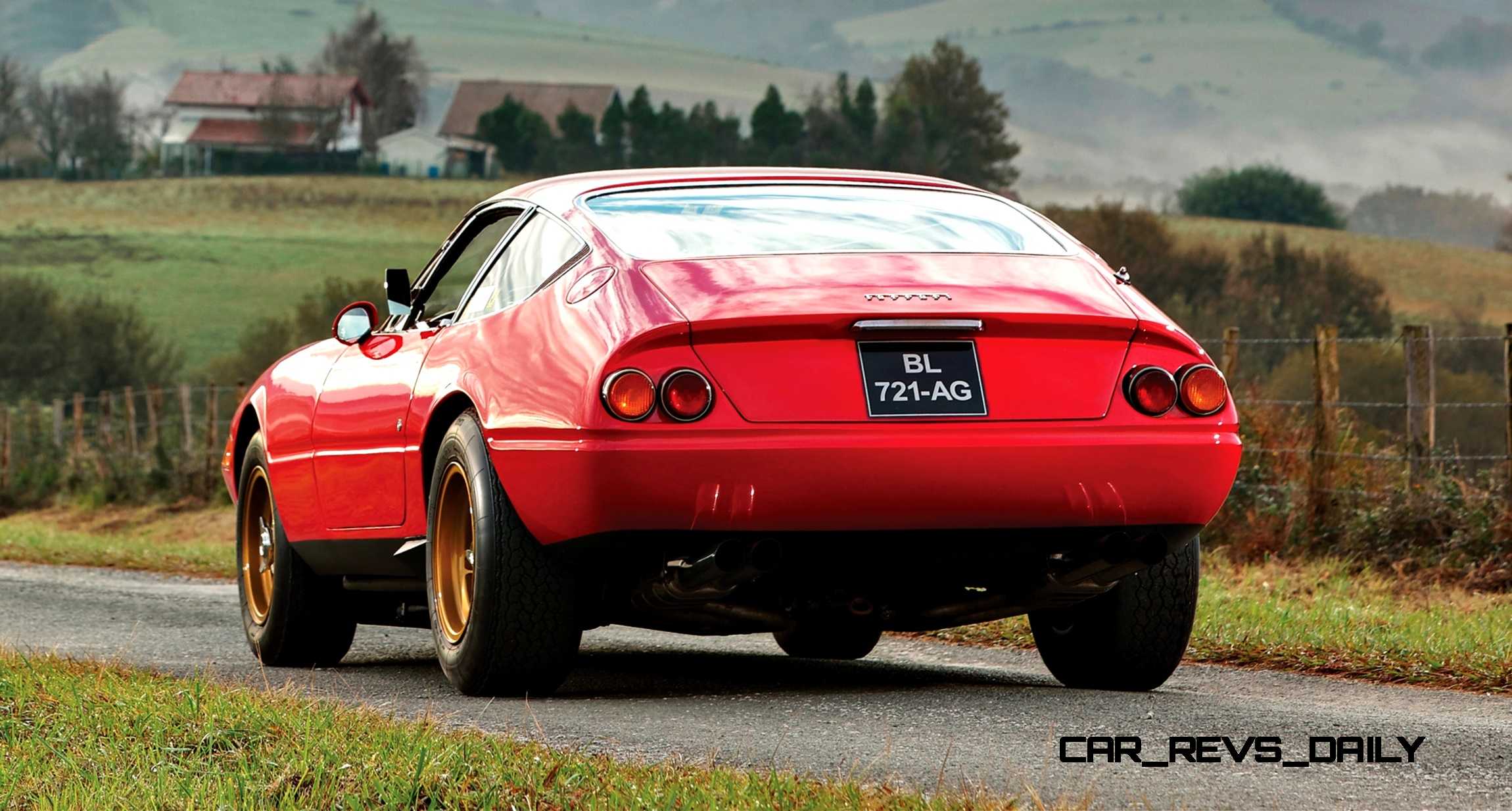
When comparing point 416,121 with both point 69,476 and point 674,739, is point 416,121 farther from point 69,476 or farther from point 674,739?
point 674,739

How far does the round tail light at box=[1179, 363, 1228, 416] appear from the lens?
5.91 meters

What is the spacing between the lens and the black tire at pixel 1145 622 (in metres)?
Answer: 6.59

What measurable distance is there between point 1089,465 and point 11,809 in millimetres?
2893

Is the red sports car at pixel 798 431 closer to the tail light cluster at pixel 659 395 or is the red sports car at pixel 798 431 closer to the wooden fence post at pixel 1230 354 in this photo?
Result: the tail light cluster at pixel 659 395

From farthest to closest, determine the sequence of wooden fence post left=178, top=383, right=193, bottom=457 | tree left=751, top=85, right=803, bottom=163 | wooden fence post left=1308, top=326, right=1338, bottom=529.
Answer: tree left=751, top=85, right=803, bottom=163, wooden fence post left=178, top=383, right=193, bottom=457, wooden fence post left=1308, top=326, right=1338, bottom=529

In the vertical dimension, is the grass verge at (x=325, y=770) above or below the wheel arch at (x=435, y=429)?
below

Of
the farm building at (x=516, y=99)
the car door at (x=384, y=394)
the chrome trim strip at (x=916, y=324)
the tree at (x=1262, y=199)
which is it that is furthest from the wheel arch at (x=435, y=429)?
the farm building at (x=516, y=99)

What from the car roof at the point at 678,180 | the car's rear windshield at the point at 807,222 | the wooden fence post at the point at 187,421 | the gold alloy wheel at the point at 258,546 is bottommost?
the wooden fence post at the point at 187,421

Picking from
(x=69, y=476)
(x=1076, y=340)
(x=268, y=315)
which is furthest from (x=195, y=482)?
(x=268, y=315)

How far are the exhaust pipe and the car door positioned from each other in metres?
1.33

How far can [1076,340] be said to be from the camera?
585cm

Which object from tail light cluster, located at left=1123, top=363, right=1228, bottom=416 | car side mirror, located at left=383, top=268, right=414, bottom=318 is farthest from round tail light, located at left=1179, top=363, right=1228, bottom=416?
car side mirror, located at left=383, top=268, right=414, bottom=318

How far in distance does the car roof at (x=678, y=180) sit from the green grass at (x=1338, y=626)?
2202 mm

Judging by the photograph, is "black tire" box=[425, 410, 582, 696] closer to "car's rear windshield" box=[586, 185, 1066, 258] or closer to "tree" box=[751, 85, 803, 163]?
"car's rear windshield" box=[586, 185, 1066, 258]
